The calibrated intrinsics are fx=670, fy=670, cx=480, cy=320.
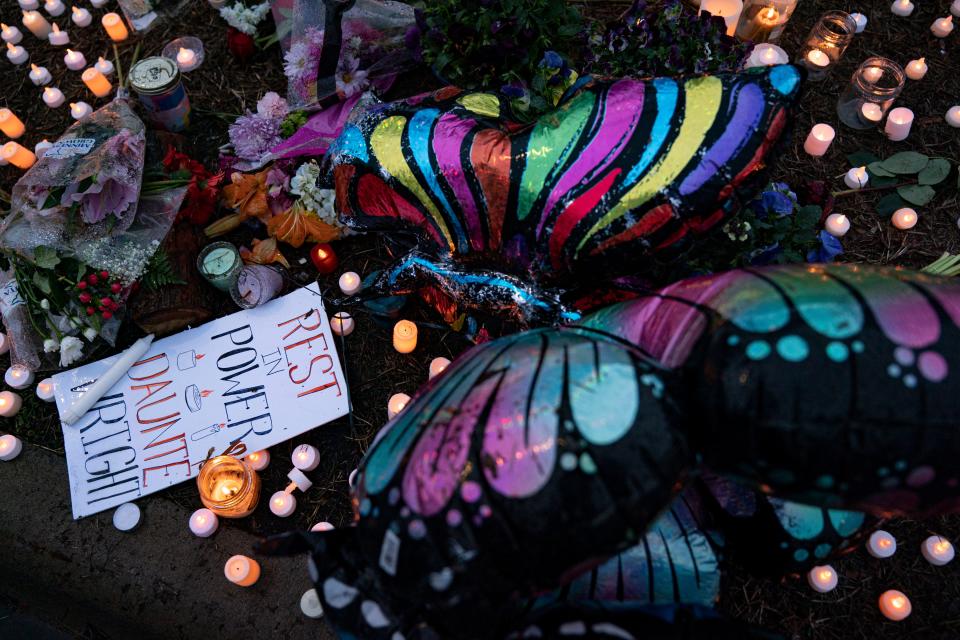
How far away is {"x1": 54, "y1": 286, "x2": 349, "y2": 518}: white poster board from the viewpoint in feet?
6.21

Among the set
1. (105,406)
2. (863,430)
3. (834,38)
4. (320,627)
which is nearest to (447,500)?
(863,430)

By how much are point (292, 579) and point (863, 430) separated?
144 cm

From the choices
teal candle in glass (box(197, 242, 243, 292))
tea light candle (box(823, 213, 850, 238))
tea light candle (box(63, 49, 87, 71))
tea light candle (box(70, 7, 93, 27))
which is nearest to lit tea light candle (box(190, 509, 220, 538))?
teal candle in glass (box(197, 242, 243, 292))

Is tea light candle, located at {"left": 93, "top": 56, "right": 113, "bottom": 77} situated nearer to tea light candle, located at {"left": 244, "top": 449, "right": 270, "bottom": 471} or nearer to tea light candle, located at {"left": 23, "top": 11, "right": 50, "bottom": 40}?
tea light candle, located at {"left": 23, "top": 11, "right": 50, "bottom": 40}

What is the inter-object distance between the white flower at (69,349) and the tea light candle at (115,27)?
132 cm

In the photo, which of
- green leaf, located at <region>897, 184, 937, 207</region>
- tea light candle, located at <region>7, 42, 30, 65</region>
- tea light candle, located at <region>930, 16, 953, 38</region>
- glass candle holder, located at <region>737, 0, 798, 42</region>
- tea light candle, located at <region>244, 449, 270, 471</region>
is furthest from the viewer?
tea light candle, located at <region>7, 42, 30, 65</region>

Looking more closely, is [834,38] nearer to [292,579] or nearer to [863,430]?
[863,430]

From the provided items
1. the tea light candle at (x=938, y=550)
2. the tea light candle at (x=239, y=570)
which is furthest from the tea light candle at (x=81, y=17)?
the tea light candle at (x=938, y=550)

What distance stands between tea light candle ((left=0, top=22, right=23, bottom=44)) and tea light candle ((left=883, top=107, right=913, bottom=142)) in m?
3.20

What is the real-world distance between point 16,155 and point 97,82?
381 millimetres

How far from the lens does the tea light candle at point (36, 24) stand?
102 inches

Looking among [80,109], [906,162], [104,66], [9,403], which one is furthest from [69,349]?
[906,162]

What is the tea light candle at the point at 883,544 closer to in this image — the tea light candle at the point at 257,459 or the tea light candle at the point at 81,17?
the tea light candle at the point at 257,459

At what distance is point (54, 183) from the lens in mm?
1857
